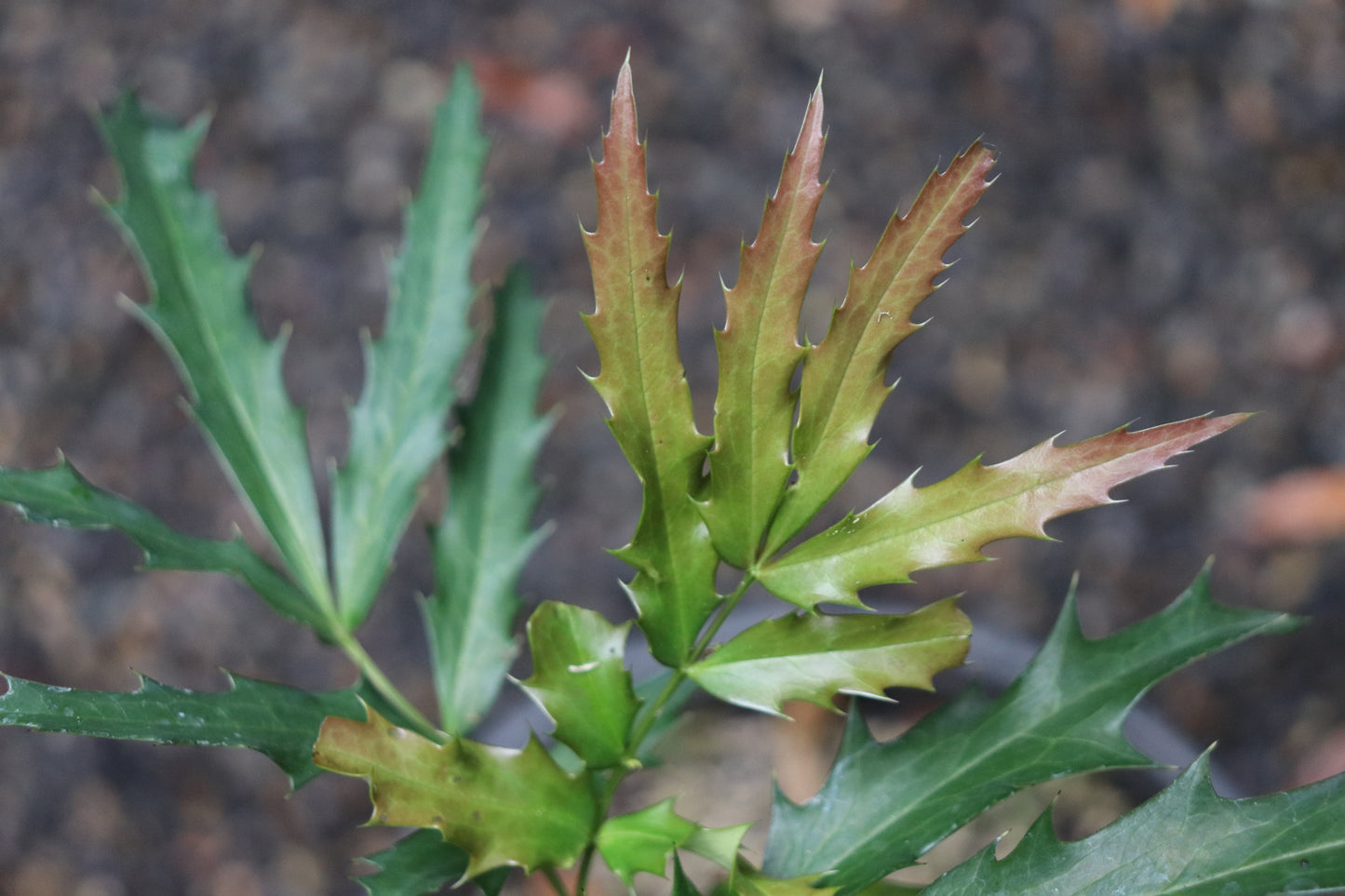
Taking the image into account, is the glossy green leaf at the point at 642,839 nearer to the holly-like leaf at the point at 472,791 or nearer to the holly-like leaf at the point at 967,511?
the holly-like leaf at the point at 472,791

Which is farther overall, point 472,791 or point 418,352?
point 418,352

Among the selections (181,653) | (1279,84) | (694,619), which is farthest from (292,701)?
(1279,84)

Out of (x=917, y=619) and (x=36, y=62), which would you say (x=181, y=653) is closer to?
(x=36, y=62)

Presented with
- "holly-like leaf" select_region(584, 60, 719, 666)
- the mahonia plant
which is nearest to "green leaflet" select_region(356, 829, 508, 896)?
the mahonia plant

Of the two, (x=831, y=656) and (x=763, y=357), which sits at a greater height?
(x=763, y=357)

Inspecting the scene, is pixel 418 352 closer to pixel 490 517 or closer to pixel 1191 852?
pixel 490 517

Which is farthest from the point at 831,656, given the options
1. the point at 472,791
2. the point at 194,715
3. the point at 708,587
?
the point at 194,715

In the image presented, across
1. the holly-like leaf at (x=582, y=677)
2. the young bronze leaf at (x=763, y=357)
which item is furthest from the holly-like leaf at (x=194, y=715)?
the young bronze leaf at (x=763, y=357)
